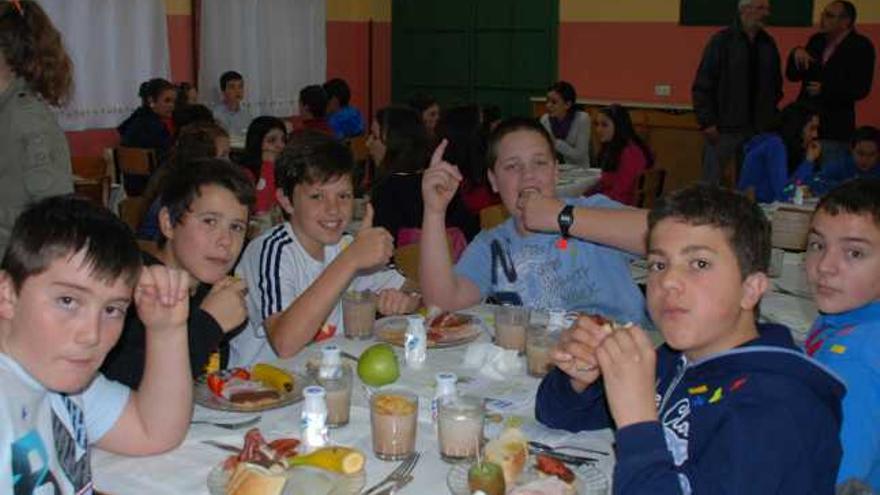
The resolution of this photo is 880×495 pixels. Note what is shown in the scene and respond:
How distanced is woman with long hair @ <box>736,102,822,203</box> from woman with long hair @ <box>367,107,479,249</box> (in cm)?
232

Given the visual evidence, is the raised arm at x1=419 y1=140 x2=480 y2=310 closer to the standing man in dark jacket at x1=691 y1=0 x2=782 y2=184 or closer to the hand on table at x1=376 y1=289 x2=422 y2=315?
the hand on table at x1=376 y1=289 x2=422 y2=315

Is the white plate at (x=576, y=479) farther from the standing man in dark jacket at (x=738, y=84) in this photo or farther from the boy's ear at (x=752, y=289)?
the standing man in dark jacket at (x=738, y=84)

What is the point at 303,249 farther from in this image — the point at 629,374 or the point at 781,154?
the point at 781,154

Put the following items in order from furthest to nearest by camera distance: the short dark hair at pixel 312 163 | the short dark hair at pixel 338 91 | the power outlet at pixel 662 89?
1. the power outlet at pixel 662 89
2. the short dark hair at pixel 338 91
3. the short dark hair at pixel 312 163

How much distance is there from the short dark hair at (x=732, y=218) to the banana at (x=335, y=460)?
0.73m

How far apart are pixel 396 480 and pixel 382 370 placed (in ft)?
1.82

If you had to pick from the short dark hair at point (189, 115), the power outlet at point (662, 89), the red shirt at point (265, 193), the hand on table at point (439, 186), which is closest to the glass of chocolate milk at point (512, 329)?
the hand on table at point (439, 186)

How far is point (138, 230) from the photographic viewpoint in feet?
12.8

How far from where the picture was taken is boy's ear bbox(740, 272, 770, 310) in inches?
71.9

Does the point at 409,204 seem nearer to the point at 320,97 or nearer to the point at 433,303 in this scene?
the point at 433,303

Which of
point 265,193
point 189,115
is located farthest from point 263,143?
point 189,115

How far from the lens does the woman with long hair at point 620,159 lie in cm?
774

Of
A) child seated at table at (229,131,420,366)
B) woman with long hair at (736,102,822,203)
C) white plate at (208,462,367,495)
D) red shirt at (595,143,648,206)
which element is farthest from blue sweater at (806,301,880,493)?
red shirt at (595,143,648,206)

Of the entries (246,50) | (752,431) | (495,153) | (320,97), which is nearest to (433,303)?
(495,153)
